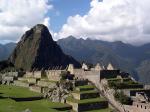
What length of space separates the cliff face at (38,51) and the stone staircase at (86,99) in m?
103

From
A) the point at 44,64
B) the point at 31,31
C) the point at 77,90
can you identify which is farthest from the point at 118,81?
the point at 31,31

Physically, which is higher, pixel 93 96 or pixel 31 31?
pixel 31 31

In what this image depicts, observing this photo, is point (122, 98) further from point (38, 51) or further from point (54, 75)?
point (38, 51)

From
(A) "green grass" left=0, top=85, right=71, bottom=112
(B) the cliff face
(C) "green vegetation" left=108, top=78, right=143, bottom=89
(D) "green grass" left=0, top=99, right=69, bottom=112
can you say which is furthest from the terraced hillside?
(B) the cliff face

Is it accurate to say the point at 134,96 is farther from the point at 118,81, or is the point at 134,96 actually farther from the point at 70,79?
the point at 70,79

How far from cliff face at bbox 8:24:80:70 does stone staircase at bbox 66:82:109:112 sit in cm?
10307

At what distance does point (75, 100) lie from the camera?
60.6 metres

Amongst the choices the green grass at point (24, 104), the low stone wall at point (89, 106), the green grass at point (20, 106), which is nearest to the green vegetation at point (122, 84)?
the low stone wall at point (89, 106)

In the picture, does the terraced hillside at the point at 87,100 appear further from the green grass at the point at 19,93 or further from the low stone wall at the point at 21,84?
the low stone wall at the point at 21,84

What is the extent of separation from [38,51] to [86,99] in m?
121

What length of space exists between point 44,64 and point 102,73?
349ft

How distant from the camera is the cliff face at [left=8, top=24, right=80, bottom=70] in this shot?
17288 cm

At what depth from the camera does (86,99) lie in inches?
2415

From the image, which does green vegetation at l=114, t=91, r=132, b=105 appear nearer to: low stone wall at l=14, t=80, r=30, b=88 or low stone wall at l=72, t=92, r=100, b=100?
low stone wall at l=72, t=92, r=100, b=100
